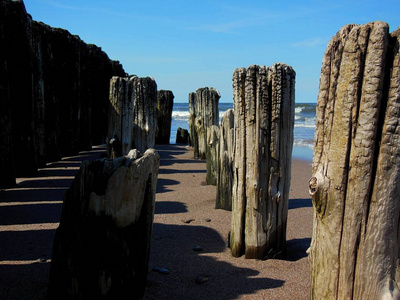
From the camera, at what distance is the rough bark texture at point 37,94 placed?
748cm

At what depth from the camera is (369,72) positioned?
2439mm

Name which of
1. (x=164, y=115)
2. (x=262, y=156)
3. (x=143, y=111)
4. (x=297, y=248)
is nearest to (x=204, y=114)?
(x=143, y=111)

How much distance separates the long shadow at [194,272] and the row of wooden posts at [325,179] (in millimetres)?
314

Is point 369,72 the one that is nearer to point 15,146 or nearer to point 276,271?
point 276,271

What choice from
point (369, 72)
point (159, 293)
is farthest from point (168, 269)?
point (369, 72)

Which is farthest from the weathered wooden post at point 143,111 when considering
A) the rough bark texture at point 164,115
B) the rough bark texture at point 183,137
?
the rough bark texture at point 183,137

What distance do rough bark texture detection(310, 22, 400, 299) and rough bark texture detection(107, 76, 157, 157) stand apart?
17.6 ft

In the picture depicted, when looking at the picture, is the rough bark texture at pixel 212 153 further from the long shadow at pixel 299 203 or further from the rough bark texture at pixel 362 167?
the rough bark texture at pixel 362 167

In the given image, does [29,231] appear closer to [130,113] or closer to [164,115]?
[130,113]

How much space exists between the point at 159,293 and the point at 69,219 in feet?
3.11

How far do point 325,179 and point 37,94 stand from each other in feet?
27.0

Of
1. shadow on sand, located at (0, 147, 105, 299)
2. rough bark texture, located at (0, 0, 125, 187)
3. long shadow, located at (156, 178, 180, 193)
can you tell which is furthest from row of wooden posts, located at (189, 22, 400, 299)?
rough bark texture, located at (0, 0, 125, 187)

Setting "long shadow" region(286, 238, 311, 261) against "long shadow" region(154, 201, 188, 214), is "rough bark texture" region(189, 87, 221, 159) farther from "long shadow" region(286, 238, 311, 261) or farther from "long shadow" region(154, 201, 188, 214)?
"long shadow" region(286, 238, 311, 261)

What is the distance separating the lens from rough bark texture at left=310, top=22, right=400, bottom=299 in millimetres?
2418
